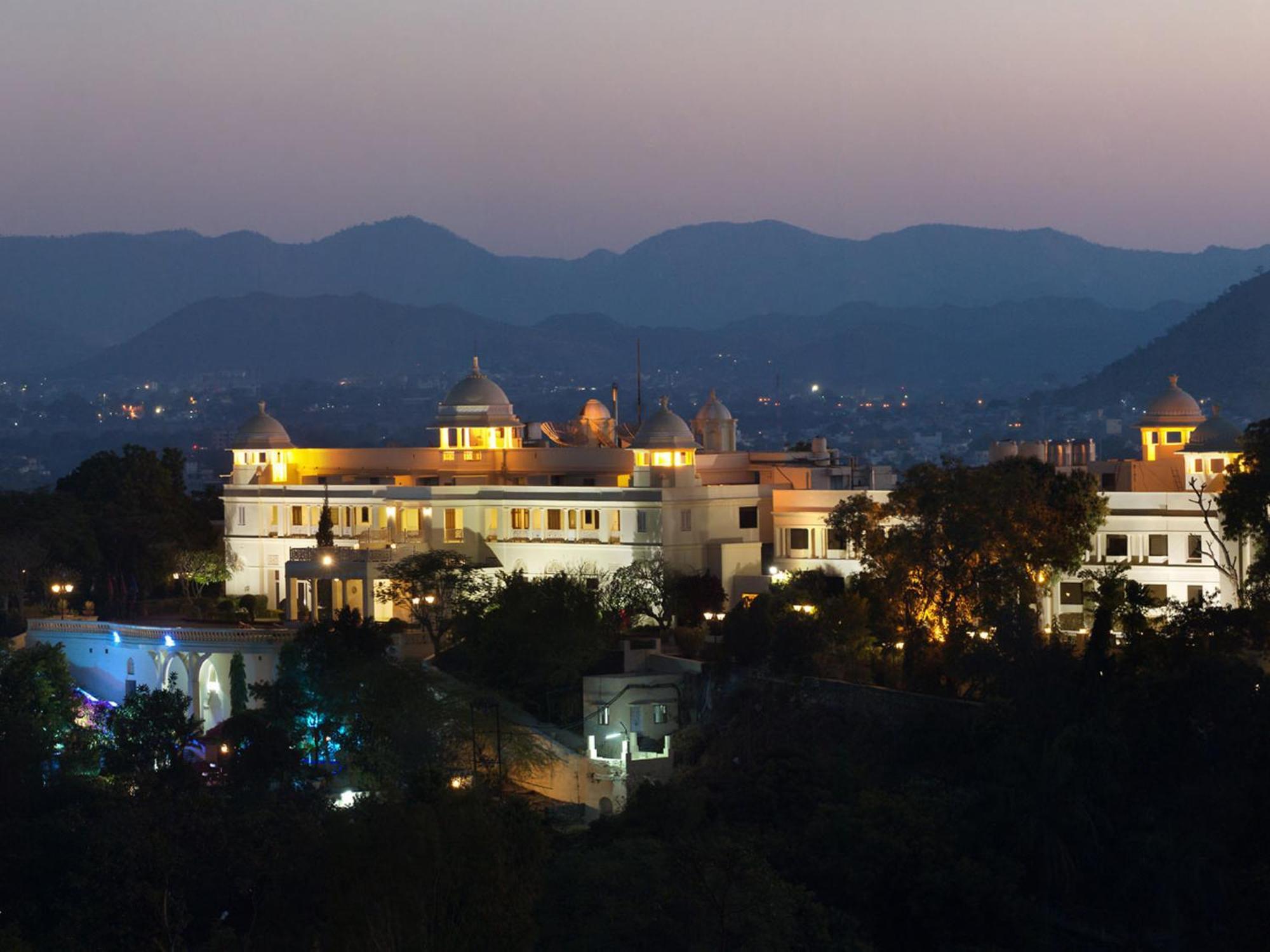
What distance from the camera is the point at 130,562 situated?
241 feet

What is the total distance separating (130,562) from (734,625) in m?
25.9

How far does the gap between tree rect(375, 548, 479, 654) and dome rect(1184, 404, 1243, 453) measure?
1825 cm

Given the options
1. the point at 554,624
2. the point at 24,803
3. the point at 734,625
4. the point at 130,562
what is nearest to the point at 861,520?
the point at 734,625

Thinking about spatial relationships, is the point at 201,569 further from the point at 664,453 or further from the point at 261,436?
the point at 664,453

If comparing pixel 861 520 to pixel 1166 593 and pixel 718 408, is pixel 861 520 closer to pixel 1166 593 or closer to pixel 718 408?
pixel 1166 593

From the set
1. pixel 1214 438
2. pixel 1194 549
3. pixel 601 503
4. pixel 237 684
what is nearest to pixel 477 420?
pixel 601 503

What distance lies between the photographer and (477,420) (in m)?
72.2

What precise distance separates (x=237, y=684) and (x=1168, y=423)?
83.4 ft

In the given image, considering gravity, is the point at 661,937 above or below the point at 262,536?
below

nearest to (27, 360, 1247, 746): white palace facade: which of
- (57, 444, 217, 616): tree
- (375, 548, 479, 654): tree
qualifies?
(375, 548, 479, 654): tree

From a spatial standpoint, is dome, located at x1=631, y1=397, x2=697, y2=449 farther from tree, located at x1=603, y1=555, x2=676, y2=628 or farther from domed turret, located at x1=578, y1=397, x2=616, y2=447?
domed turret, located at x1=578, y1=397, x2=616, y2=447

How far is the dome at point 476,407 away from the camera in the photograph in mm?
72250

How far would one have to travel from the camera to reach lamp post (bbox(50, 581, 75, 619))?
233 feet

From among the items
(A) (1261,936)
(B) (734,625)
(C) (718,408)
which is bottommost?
(A) (1261,936)
